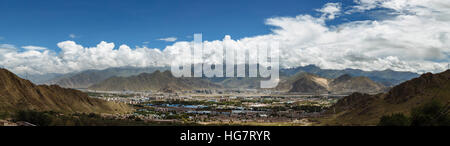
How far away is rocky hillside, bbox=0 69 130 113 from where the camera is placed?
130 metres

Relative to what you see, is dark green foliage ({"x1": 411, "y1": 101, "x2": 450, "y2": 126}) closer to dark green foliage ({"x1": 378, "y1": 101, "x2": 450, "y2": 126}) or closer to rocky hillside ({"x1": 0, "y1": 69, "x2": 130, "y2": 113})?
dark green foliage ({"x1": 378, "y1": 101, "x2": 450, "y2": 126})

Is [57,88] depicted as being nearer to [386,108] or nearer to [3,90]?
[3,90]

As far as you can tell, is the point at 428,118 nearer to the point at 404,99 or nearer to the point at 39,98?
the point at 404,99

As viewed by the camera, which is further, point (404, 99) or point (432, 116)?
point (404, 99)

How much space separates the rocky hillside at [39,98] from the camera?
130 m

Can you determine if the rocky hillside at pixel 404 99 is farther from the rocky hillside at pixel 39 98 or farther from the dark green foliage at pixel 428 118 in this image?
the rocky hillside at pixel 39 98

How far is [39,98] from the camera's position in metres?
148

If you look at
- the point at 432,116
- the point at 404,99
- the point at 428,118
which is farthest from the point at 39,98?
the point at 404,99

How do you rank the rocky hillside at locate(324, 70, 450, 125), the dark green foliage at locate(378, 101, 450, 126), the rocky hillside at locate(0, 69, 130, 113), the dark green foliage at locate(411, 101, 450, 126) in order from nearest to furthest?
the dark green foliage at locate(411, 101, 450, 126) → the dark green foliage at locate(378, 101, 450, 126) → the rocky hillside at locate(324, 70, 450, 125) → the rocky hillside at locate(0, 69, 130, 113)

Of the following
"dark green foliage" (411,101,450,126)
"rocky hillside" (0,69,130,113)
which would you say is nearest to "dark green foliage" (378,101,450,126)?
"dark green foliage" (411,101,450,126)
